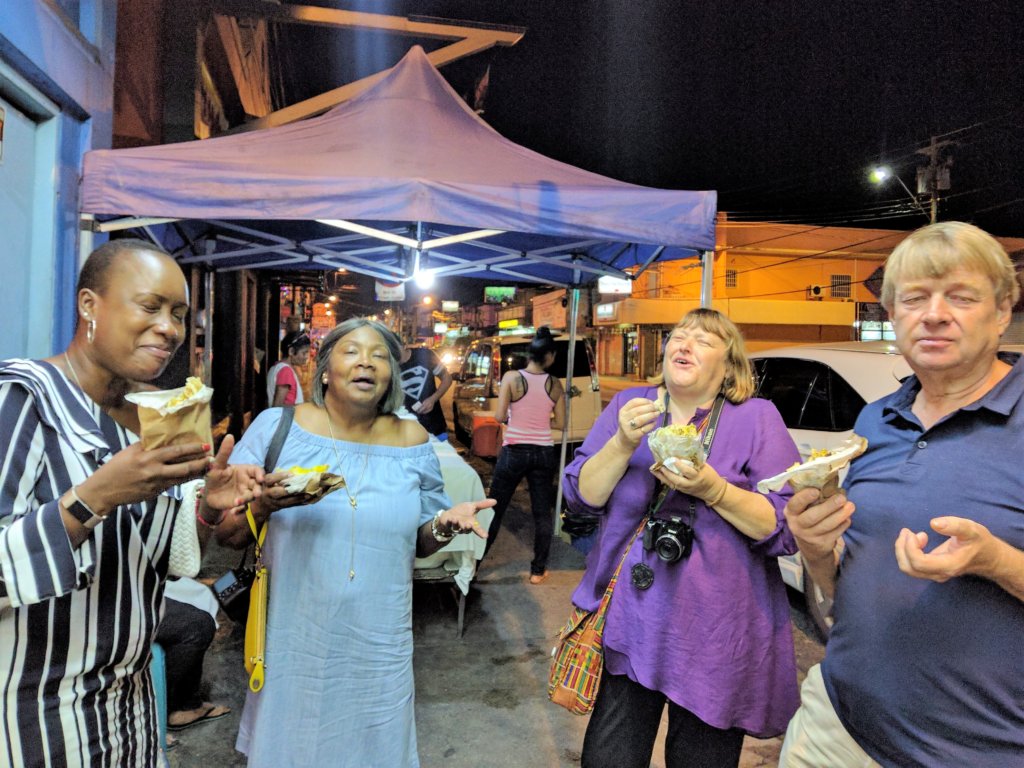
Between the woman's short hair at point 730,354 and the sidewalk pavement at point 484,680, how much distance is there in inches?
83.0

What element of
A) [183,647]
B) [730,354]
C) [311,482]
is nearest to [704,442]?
[730,354]

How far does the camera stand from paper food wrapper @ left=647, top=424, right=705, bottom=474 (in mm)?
1775

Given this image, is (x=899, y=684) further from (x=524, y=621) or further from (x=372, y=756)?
(x=524, y=621)

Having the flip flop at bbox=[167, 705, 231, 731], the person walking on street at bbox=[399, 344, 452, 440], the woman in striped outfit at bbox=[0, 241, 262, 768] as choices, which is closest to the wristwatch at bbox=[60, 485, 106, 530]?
the woman in striped outfit at bbox=[0, 241, 262, 768]

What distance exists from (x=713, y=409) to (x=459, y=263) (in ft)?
15.8

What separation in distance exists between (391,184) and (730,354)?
8.13 feet

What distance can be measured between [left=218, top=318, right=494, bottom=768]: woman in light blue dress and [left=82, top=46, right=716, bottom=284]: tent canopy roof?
1.84m

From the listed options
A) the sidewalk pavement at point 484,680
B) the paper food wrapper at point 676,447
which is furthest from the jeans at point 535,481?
the paper food wrapper at point 676,447

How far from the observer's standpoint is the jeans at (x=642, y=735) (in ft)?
6.57

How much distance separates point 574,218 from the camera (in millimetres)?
3994

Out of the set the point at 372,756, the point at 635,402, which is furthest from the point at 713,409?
the point at 372,756

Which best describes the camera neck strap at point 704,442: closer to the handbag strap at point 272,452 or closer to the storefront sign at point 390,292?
the handbag strap at point 272,452

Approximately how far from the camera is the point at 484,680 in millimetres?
3803

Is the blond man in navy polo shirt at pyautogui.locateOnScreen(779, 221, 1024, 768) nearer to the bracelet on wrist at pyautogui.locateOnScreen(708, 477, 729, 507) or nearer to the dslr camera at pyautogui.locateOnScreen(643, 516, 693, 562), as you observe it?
the bracelet on wrist at pyautogui.locateOnScreen(708, 477, 729, 507)
